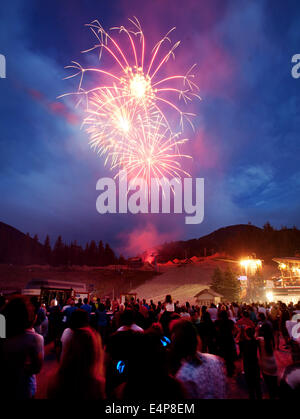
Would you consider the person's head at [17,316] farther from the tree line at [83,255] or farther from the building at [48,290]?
the tree line at [83,255]

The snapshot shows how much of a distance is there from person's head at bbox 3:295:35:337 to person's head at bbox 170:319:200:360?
1671mm

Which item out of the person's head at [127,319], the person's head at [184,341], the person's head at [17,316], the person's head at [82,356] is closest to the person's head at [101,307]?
the person's head at [127,319]

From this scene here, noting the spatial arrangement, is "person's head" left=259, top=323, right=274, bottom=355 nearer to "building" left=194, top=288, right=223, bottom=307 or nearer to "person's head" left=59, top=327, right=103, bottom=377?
"person's head" left=59, top=327, right=103, bottom=377

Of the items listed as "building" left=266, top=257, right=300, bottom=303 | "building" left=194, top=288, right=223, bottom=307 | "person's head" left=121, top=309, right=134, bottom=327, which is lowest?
"building" left=194, top=288, right=223, bottom=307

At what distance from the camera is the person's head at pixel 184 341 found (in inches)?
107

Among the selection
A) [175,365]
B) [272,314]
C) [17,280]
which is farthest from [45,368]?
[17,280]

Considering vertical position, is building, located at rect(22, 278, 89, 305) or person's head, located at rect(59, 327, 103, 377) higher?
person's head, located at rect(59, 327, 103, 377)

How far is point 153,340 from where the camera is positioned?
6.26 feet

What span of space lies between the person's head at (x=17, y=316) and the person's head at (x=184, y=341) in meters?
1.67

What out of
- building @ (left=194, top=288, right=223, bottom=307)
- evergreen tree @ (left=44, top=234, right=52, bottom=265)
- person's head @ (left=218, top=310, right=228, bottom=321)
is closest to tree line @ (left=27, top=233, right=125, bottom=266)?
evergreen tree @ (left=44, top=234, right=52, bottom=265)

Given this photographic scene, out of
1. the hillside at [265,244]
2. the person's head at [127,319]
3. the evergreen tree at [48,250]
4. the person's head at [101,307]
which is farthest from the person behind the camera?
the evergreen tree at [48,250]

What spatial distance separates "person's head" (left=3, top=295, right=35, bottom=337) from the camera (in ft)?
9.96
